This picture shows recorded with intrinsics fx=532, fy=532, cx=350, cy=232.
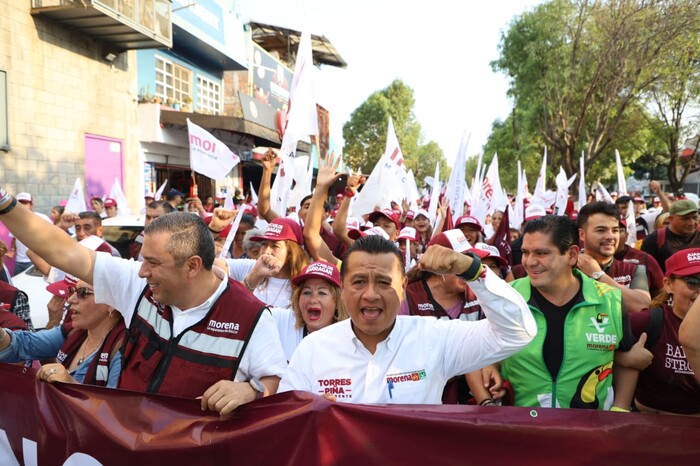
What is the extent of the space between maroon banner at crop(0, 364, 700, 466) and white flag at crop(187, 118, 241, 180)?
5210 mm

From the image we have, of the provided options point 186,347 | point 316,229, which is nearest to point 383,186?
point 316,229

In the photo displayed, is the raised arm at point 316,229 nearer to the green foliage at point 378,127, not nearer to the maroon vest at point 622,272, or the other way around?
the maroon vest at point 622,272

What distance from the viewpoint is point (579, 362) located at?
2705 millimetres

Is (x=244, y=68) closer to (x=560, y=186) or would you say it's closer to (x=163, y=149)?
(x=163, y=149)

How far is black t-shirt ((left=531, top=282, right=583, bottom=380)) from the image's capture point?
2.75 meters

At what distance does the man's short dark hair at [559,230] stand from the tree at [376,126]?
46200mm

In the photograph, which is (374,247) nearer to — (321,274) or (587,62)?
(321,274)

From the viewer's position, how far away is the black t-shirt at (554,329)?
275 cm

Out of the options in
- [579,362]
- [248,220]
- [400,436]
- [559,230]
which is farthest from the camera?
[248,220]

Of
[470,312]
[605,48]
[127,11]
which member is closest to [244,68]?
[127,11]

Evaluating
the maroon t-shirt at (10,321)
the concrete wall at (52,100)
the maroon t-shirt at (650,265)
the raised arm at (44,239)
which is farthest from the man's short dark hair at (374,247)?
the concrete wall at (52,100)

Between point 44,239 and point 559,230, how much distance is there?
265 cm

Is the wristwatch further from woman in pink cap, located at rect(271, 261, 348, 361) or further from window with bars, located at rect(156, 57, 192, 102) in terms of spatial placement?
window with bars, located at rect(156, 57, 192, 102)

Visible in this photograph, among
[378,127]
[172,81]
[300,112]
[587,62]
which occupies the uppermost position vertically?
[378,127]
